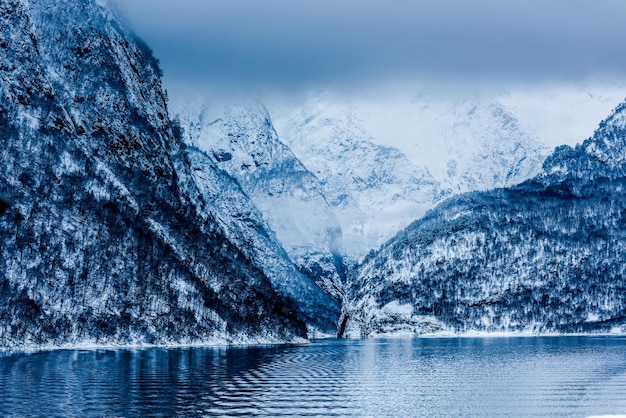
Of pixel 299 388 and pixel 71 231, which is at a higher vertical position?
pixel 71 231

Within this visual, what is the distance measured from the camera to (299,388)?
80.9 meters

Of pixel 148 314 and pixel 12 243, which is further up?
pixel 12 243

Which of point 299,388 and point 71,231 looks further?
point 71,231

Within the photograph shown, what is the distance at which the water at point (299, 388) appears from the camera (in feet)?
207

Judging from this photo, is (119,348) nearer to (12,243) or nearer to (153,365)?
(12,243)

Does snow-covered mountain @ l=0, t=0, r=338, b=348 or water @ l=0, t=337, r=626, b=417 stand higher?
snow-covered mountain @ l=0, t=0, r=338, b=348

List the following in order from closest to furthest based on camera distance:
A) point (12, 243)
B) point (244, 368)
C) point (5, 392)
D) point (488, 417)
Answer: point (488, 417)
point (5, 392)
point (244, 368)
point (12, 243)

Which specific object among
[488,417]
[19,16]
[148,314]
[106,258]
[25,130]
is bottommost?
[488,417]

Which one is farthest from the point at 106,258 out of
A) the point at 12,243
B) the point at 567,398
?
the point at 567,398

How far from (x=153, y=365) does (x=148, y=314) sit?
72.7 metres

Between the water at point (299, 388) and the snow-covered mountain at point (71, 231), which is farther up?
the snow-covered mountain at point (71, 231)

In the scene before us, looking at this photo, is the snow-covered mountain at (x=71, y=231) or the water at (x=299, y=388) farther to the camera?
the snow-covered mountain at (x=71, y=231)

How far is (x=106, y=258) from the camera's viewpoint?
573ft

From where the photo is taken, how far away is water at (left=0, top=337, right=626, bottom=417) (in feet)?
207
